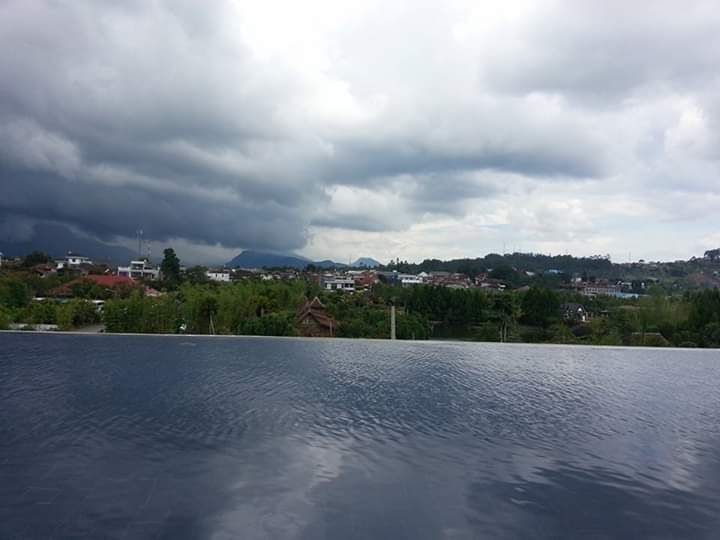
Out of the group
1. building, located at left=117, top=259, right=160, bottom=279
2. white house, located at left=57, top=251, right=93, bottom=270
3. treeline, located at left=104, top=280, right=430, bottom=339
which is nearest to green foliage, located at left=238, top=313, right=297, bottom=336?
treeline, located at left=104, top=280, right=430, bottom=339

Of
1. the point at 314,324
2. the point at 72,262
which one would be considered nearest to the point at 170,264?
the point at 314,324

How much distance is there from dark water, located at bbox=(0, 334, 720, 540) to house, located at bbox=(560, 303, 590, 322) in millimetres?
25030

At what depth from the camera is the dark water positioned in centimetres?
342

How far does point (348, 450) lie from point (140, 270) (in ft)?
235

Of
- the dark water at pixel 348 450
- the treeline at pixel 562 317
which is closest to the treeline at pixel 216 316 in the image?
the treeline at pixel 562 317

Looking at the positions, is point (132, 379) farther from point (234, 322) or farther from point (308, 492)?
point (234, 322)

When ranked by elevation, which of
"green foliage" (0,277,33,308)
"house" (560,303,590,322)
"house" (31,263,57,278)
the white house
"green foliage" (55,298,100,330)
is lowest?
"house" (560,303,590,322)

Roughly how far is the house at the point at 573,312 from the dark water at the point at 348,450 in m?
25.0

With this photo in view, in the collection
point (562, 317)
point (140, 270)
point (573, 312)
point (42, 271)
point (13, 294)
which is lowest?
point (562, 317)

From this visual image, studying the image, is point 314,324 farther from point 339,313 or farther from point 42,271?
point 42,271

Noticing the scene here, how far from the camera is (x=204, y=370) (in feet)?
26.7

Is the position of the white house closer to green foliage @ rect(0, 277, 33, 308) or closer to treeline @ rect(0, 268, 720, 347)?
treeline @ rect(0, 268, 720, 347)

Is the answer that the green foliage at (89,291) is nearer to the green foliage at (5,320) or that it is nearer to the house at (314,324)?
the green foliage at (5,320)

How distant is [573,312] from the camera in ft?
112
